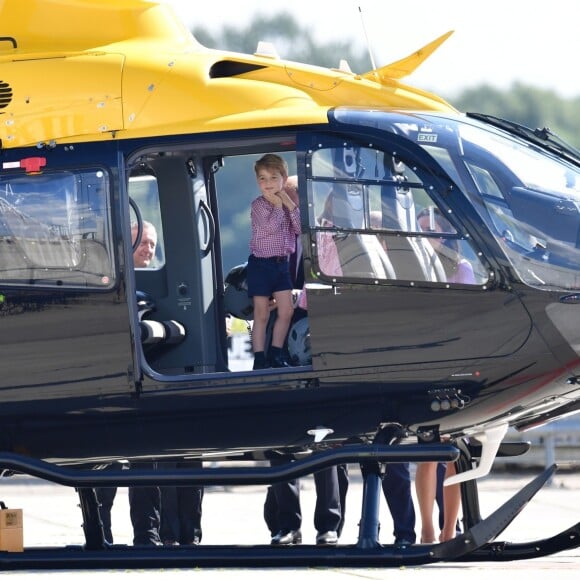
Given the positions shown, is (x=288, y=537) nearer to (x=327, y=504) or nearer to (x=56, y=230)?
(x=327, y=504)

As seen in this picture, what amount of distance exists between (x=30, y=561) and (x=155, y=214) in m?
2.71

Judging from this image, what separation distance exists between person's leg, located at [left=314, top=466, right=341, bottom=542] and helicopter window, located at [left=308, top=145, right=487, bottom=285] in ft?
8.41

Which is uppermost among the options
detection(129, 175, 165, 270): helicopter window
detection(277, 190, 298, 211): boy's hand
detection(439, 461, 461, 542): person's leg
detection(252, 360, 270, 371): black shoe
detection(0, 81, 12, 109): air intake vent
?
detection(0, 81, 12, 109): air intake vent

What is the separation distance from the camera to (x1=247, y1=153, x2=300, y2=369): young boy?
8.93 m

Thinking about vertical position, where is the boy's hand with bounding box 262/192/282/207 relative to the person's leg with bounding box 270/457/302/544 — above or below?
above

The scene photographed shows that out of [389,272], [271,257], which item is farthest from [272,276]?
[389,272]

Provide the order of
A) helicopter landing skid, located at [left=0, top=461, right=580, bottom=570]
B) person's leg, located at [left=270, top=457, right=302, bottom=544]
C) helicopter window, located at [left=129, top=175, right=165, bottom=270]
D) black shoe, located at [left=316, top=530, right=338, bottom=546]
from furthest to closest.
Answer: person's leg, located at [left=270, top=457, right=302, bottom=544] < black shoe, located at [left=316, top=530, right=338, bottom=546] < helicopter window, located at [left=129, top=175, right=165, bottom=270] < helicopter landing skid, located at [left=0, top=461, right=580, bottom=570]

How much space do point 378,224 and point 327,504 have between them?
2.88 meters

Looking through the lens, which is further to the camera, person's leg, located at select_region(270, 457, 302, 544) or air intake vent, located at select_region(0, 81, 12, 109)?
person's leg, located at select_region(270, 457, 302, 544)

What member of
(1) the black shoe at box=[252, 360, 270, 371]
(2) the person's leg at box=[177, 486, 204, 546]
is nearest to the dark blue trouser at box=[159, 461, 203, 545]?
(2) the person's leg at box=[177, 486, 204, 546]

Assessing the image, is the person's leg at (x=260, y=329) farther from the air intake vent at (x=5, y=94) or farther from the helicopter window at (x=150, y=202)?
the air intake vent at (x=5, y=94)

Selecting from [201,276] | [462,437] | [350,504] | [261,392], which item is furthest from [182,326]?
[350,504]

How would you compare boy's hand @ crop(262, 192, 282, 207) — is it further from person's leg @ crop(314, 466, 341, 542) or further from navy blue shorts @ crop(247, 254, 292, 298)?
person's leg @ crop(314, 466, 341, 542)

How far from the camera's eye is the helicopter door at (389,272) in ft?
26.6
